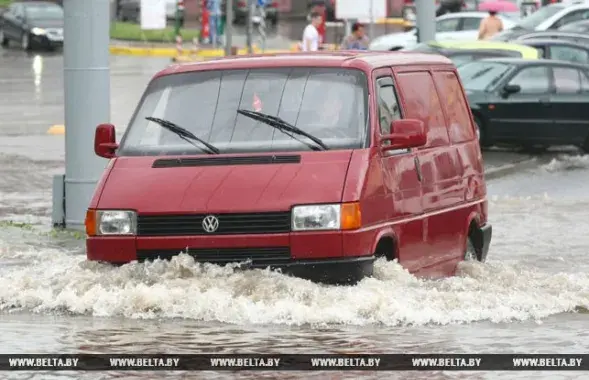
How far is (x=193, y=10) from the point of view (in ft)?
233

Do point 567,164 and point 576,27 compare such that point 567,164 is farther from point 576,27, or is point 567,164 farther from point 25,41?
point 25,41

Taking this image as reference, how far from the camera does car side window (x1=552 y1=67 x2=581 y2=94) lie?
26438 millimetres

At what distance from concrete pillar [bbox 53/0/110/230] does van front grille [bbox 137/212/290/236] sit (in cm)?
555

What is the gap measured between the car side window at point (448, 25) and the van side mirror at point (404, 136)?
3591 centimetres

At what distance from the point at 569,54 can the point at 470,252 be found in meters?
20.0

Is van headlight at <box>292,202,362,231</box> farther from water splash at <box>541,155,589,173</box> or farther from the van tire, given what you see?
water splash at <box>541,155,589,173</box>

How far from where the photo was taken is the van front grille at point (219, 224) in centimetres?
1030

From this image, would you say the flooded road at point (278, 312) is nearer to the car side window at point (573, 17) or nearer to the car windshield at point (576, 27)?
the car windshield at point (576, 27)

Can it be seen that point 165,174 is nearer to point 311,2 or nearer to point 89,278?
point 89,278

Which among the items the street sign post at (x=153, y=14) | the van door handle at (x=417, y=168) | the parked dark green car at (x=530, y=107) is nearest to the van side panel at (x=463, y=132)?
the van door handle at (x=417, y=168)

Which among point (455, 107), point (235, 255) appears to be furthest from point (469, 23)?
point (235, 255)

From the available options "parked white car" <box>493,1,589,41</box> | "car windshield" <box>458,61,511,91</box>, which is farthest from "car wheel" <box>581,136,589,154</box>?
"parked white car" <box>493,1,589,41</box>

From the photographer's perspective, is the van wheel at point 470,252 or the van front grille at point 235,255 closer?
the van front grille at point 235,255

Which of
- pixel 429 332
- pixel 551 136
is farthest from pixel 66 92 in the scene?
pixel 551 136
